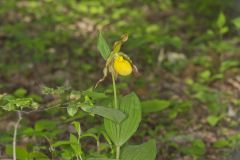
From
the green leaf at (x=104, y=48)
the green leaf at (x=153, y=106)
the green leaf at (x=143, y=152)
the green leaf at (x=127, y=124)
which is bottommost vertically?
the green leaf at (x=143, y=152)

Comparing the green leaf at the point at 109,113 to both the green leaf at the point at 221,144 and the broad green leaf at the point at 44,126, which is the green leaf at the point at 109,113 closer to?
the broad green leaf at the point at 44,126

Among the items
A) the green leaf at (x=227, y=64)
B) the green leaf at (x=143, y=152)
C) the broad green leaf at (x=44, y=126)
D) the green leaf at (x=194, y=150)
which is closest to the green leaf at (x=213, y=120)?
the green leaf at (x=194, y=150)

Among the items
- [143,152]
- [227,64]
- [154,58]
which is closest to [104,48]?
[143,152]

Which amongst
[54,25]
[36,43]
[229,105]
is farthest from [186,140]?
[54,25]

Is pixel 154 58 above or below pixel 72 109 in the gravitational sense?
above

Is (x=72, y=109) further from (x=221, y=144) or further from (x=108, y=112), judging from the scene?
(x=221, y=144)

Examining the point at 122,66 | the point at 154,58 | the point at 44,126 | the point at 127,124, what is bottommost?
the point at 127,124

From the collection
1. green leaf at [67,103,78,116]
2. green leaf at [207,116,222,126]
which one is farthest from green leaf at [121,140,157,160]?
green leaf at [207,116,222,126]
